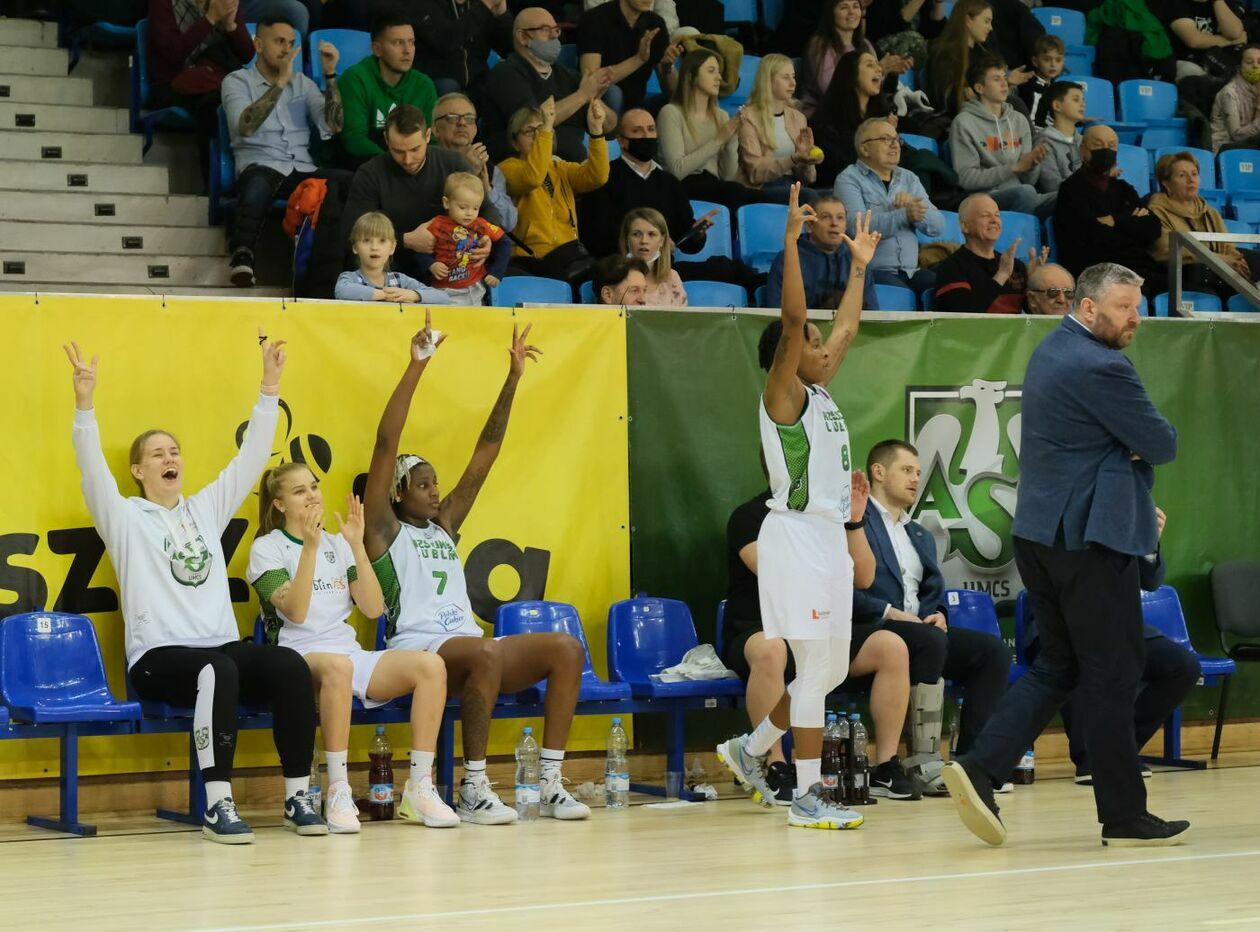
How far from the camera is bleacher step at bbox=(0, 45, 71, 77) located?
33.4 ft

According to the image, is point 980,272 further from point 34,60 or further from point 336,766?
point 34,60

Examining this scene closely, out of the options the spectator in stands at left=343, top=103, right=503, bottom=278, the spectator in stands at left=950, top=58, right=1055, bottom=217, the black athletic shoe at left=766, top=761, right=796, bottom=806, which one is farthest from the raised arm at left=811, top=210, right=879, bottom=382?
the spectator in stands at left=950, top=58, right=1055, bottom=217

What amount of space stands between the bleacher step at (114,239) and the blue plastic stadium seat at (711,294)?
8.02ft

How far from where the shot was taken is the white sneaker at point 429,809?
6.86 metres

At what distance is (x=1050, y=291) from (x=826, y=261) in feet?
4.59

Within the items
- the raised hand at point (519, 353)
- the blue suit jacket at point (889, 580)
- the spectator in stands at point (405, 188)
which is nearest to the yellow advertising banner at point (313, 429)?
the raised hand at point (519, 353)

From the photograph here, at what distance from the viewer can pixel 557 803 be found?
7.14 meters

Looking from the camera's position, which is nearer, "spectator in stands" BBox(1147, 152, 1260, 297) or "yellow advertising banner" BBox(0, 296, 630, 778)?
"yellow advertising banner" BBox(0, 296, 630, 778)

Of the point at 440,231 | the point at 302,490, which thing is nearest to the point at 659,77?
the point at 440,231

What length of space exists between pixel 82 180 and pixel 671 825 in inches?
195

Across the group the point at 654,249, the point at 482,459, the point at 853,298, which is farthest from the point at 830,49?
the point at 482,459

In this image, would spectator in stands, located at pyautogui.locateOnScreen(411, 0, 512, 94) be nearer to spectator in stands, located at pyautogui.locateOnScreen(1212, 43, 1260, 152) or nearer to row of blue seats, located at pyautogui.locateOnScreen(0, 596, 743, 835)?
row of blue seats, located at pyautogui.locateOnScreen(0, 596, 743, 835)

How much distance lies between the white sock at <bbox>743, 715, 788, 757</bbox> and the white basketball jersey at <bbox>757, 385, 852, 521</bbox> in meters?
1.01

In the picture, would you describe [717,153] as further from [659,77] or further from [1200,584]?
[1200,584]
